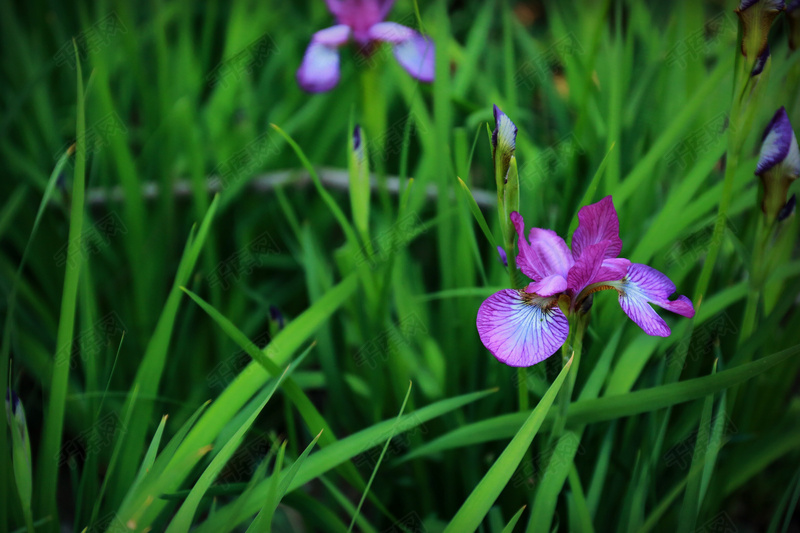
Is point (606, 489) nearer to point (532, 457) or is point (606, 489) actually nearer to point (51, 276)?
point (532, 457)

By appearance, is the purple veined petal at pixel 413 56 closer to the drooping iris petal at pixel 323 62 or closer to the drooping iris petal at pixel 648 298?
the drooping iris petal at pixel 323 62

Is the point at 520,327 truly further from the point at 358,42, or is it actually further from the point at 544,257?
the point at 358,42

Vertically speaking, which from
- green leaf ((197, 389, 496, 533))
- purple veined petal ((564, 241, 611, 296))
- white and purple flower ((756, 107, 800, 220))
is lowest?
green leaf ((197, 389, 496, 533))

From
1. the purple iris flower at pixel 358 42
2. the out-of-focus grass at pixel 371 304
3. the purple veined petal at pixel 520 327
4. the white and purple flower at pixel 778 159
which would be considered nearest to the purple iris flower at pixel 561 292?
the purple veined petal at pixel 520 327

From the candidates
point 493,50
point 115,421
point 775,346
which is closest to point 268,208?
point 115,421

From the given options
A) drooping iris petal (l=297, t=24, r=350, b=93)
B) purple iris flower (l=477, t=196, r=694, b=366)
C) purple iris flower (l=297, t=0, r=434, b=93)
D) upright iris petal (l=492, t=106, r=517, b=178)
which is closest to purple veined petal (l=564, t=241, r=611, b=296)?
purple iris flower (l=477, t=196, r=694, b=366)

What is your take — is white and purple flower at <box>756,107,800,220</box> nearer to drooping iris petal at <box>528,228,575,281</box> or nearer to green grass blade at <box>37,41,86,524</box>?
drooping iris petal at <box>528,228,575,281</box>

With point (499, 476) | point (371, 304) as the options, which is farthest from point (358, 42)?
point (499, 476)
